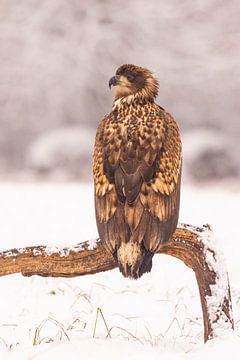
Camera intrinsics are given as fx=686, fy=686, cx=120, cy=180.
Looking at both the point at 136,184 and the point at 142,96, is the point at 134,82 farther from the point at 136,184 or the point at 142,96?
the point at 136,184

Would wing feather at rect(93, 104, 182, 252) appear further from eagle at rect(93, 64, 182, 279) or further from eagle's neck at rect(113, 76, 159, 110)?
eagle's neck at rect(113, 76, 159, 110)

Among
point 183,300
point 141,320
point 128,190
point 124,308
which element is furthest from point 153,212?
point 183,300

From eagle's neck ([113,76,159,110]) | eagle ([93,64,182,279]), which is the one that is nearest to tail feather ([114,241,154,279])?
eagle ([93,64,182,279])

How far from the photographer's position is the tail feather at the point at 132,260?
19.0ft

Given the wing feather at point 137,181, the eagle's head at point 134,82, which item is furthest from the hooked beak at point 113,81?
the wing feather at point 137,181

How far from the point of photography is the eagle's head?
21.4 ft

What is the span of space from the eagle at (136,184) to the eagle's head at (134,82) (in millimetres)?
231

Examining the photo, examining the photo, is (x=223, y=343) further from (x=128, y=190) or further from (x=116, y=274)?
(x=116, y=274)

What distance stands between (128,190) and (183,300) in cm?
590

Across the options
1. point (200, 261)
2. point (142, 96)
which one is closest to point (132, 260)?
point (200, 261)

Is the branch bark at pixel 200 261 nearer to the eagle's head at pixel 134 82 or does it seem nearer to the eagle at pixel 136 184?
the eagle at pixel 136 184

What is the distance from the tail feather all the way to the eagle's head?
4.94 feet

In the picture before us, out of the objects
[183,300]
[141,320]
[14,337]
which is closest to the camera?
[14,337]

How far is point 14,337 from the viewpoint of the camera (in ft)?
27.6
